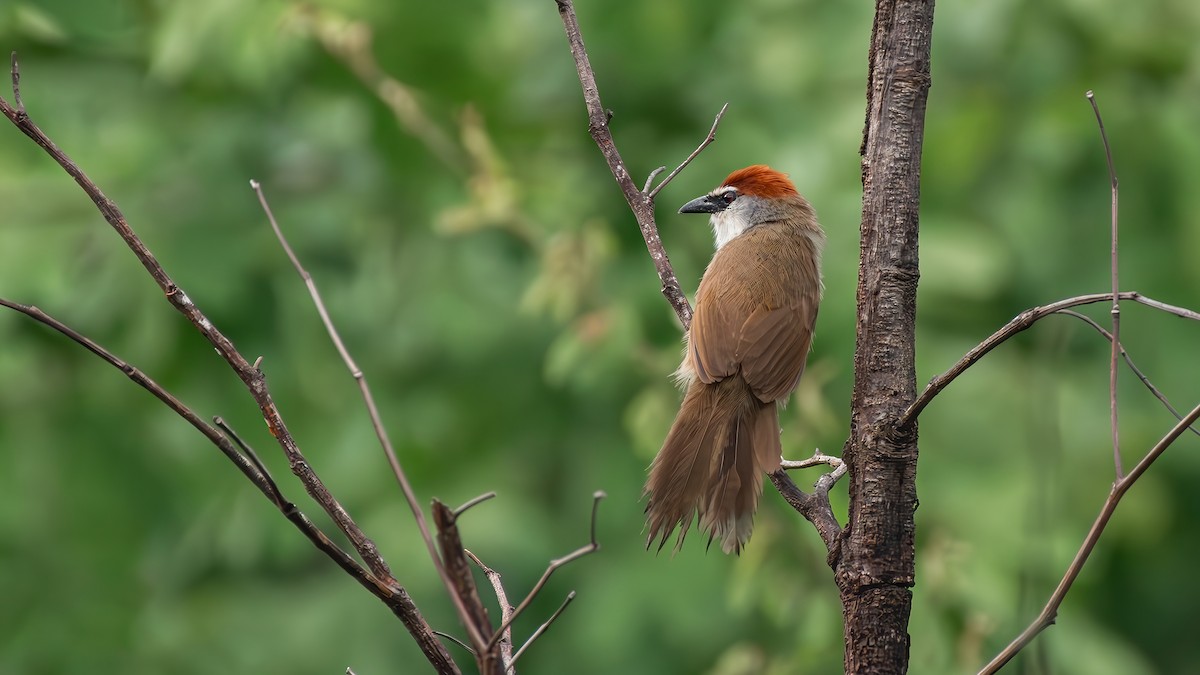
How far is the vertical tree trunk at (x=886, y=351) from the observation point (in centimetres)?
192

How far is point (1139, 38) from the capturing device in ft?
18.8

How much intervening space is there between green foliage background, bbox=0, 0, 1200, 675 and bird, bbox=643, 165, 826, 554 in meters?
0.78

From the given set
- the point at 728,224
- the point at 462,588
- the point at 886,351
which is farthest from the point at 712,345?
the point at 462,588

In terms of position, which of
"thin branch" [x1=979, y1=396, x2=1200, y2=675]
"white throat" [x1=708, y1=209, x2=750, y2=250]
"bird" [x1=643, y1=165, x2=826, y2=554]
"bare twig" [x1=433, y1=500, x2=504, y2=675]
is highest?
"white throat" [x1=708, y1=209, x2=750, y2=250]

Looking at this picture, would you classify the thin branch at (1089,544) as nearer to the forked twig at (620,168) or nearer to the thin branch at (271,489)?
the thin branch at (271,489)

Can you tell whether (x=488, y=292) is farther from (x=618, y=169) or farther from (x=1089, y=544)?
(x=1089, y=544)

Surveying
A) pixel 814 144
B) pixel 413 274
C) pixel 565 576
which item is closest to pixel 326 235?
pixel 413 274

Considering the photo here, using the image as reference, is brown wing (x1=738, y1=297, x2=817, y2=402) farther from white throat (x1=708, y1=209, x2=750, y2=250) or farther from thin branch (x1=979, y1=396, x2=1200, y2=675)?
thin branch (x1=979, y1=396, x2=1200, y2=675)

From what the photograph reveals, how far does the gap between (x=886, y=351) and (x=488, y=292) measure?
4.17 m

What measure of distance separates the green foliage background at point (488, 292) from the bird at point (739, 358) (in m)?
0.78

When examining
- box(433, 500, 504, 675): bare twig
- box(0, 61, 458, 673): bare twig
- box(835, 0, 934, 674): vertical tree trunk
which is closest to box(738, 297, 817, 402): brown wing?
box(835, 0, 934, 674): vertical tree trunk

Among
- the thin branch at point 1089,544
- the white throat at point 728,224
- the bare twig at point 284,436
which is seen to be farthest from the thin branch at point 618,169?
the white throat at point 728,224

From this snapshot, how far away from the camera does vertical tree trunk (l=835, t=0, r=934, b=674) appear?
192 centimetres

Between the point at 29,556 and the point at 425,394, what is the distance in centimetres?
204
